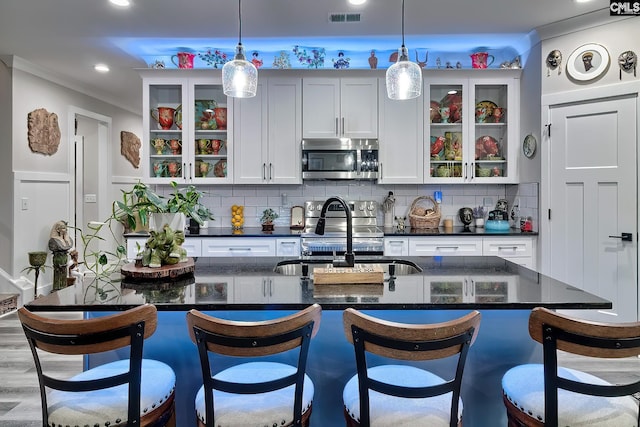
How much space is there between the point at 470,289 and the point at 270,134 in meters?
2.85

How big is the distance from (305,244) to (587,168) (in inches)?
99.9

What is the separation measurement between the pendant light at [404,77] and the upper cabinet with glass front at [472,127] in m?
1.99

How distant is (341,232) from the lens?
3930 mm

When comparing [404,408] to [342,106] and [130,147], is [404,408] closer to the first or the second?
[342,106]

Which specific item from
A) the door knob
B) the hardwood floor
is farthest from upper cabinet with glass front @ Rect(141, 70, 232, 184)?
the door knob

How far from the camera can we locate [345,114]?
3998 millimetres

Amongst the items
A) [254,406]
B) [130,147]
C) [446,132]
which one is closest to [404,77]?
[254,406]

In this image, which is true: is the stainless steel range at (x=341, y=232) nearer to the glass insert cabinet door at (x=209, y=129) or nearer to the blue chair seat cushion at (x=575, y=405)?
the glass insert cabinet door at (x=209, y=129)

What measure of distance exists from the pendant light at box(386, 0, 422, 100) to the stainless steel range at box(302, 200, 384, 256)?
152 centimetres

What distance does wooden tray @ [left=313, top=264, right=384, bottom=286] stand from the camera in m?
1.73

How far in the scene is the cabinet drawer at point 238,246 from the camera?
3744 mm

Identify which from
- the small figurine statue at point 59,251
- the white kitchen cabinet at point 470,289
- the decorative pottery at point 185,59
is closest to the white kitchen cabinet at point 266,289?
the white kitchen cabinet at point 470,289

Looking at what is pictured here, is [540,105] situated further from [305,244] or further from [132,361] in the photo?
[132,361]

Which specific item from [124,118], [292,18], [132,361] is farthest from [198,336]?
[124,118]
